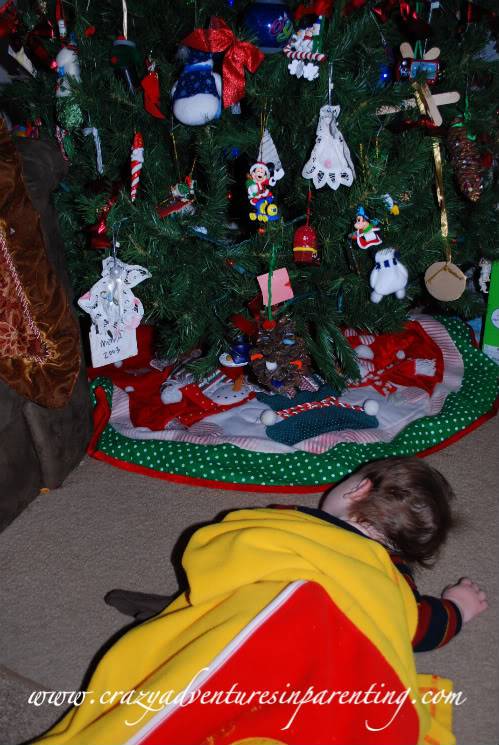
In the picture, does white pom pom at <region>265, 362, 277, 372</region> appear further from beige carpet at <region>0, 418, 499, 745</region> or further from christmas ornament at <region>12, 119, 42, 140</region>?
christmas ornament at <region>12, 119, 42, 140</region>

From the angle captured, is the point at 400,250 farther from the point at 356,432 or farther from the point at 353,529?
the point at 353,529

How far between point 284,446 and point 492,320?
75 cm

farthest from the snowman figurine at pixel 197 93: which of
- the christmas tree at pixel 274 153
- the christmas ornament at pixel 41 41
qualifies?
the christmas ornament at pixel 41 41

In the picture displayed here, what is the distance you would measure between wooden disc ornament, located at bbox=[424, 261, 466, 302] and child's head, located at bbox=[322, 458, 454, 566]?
1.52 ft

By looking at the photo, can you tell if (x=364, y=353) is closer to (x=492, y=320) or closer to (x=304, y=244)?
(x=492, y=320)

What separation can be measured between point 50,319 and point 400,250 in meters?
0.78

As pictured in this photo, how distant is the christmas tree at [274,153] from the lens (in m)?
1.32

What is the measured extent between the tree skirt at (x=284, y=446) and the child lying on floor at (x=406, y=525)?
0.79 feet

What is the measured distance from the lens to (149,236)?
1.37 metres

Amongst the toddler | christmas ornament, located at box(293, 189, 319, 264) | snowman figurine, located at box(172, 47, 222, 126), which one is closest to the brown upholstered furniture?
snowman figurine, located at box(172, 47, 222, 126)

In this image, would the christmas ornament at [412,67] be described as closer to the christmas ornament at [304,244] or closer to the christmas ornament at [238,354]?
the christmas ornament at [304,244]

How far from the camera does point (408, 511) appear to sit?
1.18 metres

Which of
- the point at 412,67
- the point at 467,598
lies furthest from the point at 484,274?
the point at 467,598

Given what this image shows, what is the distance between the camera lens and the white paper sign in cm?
136
